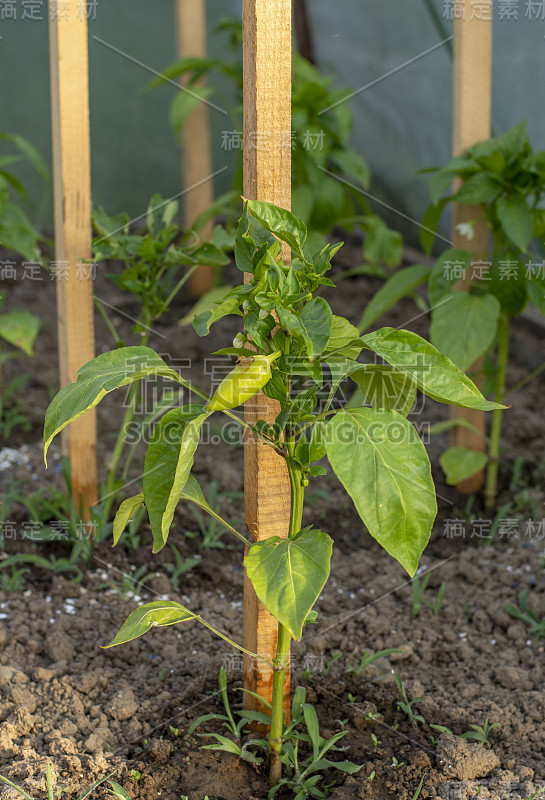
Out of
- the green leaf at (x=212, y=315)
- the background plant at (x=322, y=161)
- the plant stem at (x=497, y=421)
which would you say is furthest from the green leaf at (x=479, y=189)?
the green leaf at (x=212, y=315)

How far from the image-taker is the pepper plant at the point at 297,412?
1.03 meters

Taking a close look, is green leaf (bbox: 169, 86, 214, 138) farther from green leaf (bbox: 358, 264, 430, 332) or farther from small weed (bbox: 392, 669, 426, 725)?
small weed (bbox: 392, 669, 426, 725)

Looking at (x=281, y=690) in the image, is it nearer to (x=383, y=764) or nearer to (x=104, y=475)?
(x=383, y=764)

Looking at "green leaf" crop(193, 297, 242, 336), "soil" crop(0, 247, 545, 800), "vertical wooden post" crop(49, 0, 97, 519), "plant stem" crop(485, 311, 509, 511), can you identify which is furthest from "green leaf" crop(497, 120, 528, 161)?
"green leaf" crop(193, 297, 242, 336)

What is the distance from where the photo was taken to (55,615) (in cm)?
177

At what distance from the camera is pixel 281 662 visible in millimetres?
1258

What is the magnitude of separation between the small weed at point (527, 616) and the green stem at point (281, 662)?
0.67 m

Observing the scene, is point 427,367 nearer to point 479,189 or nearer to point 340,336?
point 340,336

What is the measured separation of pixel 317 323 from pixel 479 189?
41.4 inches

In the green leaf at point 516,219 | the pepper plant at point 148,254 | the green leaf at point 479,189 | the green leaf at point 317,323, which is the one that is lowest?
the green leaf at point 317,323

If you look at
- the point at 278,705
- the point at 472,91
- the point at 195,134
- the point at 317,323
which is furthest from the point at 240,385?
the point at 195,134

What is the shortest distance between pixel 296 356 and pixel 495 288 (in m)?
1.02

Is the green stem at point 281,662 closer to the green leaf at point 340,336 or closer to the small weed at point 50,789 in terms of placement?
the green leaf at point 340,336

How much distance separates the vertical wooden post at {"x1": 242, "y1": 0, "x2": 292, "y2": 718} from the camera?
120 cm
